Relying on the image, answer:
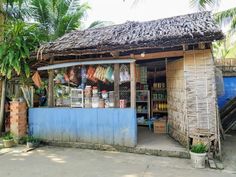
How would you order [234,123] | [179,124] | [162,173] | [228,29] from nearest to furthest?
[162,173]
[179,124]
[234,123]
[228,29]

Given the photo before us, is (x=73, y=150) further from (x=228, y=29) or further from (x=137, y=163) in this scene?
(x=228, y=29)

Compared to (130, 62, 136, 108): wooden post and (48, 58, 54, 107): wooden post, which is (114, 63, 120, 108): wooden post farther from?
(48, 58, 54, 107): wooden post

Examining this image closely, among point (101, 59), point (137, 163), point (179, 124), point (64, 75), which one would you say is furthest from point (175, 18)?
point (137, 163)

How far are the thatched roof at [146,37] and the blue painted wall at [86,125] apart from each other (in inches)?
69.2

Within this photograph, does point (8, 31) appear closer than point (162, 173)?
No

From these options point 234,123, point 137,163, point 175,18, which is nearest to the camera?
point 137,163

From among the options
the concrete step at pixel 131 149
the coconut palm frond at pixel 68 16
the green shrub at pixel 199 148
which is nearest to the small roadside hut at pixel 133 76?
the concrete step at pixel 131 149

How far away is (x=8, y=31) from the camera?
23.9 ft

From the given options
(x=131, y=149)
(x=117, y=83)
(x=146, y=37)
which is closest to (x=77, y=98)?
(x=117, y=83)

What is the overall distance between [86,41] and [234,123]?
5.96 meters

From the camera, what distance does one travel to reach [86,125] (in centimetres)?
677

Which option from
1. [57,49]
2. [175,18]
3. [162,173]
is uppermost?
[175,18]

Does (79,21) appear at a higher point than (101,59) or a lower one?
higher

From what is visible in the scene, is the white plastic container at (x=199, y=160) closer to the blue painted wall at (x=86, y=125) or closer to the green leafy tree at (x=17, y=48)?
the blue painted wall at (x=86, y=125)
